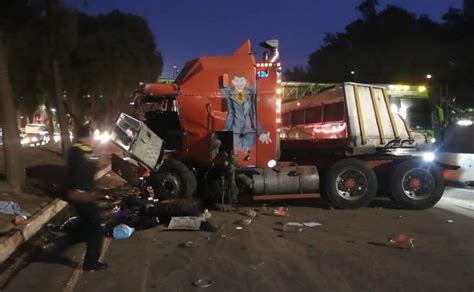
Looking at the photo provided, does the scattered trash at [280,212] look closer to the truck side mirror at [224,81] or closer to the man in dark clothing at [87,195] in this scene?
the truck side mirror at [224,81]

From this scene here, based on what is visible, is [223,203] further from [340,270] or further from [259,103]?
[340,270]

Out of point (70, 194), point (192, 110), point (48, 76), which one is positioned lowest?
point (70, 194)

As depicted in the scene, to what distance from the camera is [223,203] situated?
39.0ft

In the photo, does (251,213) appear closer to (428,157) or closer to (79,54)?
(428,157)

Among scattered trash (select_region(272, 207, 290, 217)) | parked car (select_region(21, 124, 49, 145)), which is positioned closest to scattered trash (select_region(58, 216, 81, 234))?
scattered trash (select_region(272, 207, 290, 217))

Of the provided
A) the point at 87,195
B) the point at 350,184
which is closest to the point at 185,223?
the point at 87,195

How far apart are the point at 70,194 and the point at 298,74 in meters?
92.2

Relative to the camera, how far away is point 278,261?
24.3 ft

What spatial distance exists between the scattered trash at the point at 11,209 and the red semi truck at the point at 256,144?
2107 mm

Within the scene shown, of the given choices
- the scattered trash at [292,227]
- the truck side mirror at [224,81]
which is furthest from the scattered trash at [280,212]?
the truck side mirror at [224,81]

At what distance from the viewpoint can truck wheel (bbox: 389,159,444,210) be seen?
11906 mm

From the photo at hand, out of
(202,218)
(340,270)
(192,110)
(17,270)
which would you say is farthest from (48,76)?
(340,270)

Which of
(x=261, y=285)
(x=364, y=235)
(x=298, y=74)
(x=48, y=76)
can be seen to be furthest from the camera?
(x=298, y=74)

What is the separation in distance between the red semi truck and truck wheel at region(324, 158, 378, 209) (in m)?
0.02
